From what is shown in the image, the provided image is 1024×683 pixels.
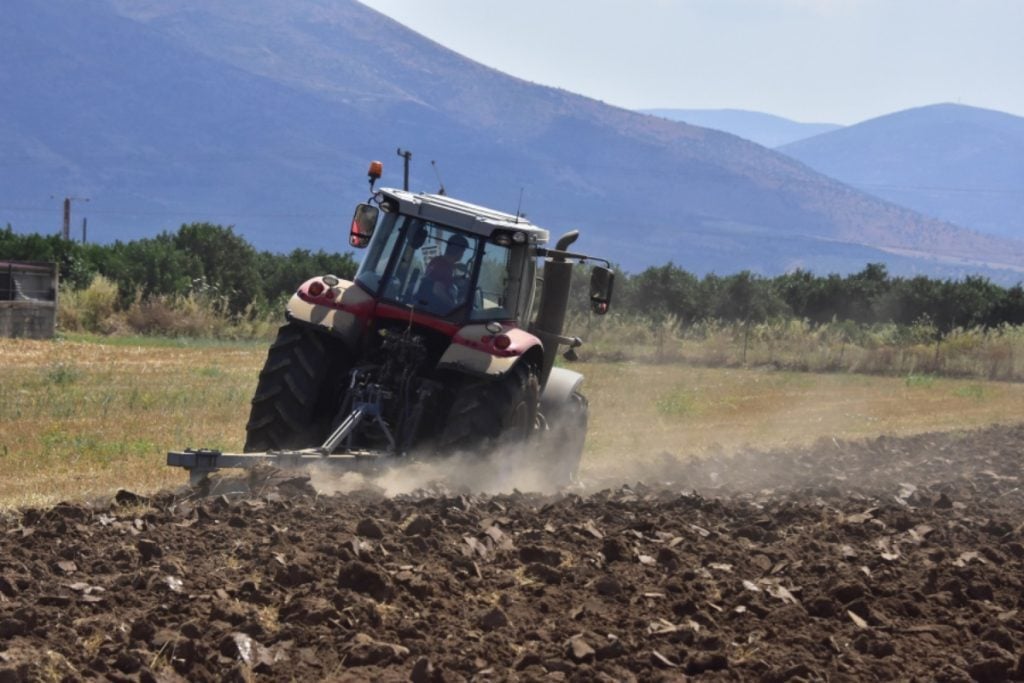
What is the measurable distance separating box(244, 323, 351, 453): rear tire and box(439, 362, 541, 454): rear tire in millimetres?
888

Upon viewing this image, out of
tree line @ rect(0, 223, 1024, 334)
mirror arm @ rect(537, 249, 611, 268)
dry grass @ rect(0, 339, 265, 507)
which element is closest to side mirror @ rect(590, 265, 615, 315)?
mirror arm @ rect(537, 249, 611, 268)

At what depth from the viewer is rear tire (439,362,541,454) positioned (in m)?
10.4

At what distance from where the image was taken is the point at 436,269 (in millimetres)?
11031

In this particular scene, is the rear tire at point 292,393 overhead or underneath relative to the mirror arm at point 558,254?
underneath

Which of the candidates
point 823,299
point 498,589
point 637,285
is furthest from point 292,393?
point 823,299

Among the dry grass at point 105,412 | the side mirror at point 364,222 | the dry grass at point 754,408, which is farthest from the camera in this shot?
the dry grass at point 754,408

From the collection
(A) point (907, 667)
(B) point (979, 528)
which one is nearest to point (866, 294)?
(B) point (979, 528)

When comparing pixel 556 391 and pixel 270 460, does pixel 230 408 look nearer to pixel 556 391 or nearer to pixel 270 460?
pixel 556 391

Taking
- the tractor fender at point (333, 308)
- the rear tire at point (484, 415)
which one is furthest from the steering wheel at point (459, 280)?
the rear tire at point (484, 415)

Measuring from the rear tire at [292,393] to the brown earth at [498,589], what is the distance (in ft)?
3.26

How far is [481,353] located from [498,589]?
329 cm

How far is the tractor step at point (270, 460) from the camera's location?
348 inches

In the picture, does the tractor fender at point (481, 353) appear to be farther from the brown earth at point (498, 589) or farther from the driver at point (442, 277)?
the brown earth at point (498, 589)

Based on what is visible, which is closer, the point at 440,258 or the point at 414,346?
the point at 414,346
